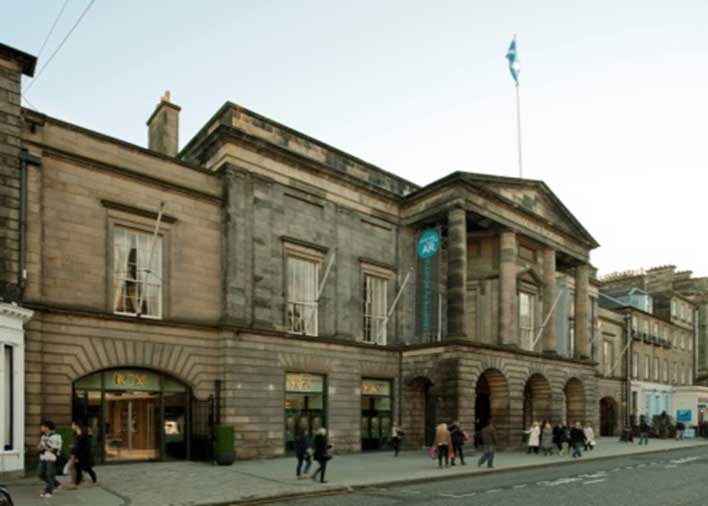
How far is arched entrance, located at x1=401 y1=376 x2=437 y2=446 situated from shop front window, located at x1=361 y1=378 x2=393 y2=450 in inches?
33.2

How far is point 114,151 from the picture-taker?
68.1 ft

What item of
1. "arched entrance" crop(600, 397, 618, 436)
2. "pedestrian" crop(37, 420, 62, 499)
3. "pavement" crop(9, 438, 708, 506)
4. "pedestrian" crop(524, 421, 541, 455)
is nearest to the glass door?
"pavement" crop(9, 438, 708, 506)

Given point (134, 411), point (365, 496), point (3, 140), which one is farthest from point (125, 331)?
point (365, 496)

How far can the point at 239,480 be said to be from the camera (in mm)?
17000

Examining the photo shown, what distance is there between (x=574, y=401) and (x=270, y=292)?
21106mm

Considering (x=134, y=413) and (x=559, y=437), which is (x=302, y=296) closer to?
(x=134, y=413)

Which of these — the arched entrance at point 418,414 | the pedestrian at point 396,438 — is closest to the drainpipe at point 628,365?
the arched entrance at point 418,414

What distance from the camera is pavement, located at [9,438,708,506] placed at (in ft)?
45.4

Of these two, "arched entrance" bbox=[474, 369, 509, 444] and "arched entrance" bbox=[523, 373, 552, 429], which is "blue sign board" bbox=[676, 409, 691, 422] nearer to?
"arched entrance" bbox=[523, 373, 552, 429]

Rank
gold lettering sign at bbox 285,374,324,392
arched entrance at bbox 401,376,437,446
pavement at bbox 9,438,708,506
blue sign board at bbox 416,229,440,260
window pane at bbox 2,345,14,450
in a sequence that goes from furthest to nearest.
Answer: blue sign board at bbox 416,229,440,260 → arched entrance at bbox 401,376,437,446 → gold lettering sign at bbox 285,374,324,392 → window pane at bbox 2,345,14,450 → pavement at bbox 9,438,708,506

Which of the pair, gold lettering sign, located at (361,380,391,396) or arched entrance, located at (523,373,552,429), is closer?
gold lettering sign, located at (361,380,391,396)

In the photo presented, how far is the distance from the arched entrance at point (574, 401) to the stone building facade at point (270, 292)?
102mm

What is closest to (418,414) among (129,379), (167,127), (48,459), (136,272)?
(129,379)

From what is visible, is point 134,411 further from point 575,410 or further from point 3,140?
point 575,410
